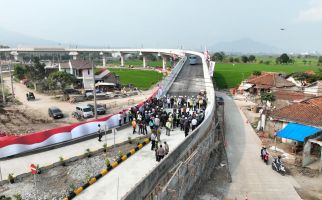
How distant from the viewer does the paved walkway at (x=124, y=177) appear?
47.1ft

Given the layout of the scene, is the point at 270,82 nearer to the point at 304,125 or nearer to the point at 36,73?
the point at 304,125

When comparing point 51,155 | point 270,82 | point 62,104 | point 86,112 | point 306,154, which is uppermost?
point 270,82

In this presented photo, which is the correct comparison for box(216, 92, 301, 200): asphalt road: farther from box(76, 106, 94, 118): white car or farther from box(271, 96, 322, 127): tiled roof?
box(76, 106, 94, 118): white car

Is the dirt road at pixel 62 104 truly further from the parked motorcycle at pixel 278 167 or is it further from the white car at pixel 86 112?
A: the parked motorcycle at pixel 278 167

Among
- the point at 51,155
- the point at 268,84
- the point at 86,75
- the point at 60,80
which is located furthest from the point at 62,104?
the point at 268,84

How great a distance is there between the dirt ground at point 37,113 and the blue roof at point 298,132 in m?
20.7

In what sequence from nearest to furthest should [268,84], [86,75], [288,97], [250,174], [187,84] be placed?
[250,174] < [288,97] < [187,84] < [268,84] < [86,75]

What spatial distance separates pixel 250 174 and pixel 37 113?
27.1 metres

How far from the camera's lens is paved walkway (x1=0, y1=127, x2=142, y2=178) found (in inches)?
689

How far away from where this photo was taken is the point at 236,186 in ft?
62.7

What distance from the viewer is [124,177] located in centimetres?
1602

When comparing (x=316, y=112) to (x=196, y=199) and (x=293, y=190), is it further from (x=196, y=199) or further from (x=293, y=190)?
(x=196, y=199)

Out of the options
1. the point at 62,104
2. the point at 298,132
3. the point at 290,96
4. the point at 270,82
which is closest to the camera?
the point at 298,132

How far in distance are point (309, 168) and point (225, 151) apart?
243 inches
